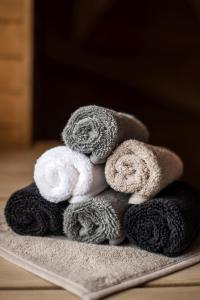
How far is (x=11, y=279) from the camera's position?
1073 mm

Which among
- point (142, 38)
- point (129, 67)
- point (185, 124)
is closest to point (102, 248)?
point (185, 124)

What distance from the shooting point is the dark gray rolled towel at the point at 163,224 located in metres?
1.12

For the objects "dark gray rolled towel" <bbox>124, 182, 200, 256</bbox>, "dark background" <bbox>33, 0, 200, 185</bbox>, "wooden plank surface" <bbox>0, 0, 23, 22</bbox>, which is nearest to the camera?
"dark gray rolled towel" <bbox>124, 182, 200, 256</bbox>

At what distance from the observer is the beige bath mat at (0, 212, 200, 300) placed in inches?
40.6

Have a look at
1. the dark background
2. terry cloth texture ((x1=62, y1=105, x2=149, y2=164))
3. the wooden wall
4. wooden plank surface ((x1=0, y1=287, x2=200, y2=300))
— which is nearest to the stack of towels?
terry cloth texture ((x1=62, y1=105, x2=149, y2=164))

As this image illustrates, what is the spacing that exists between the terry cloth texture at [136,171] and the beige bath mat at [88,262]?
0.11m

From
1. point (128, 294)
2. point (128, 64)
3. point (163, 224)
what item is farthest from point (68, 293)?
point (128, 64)

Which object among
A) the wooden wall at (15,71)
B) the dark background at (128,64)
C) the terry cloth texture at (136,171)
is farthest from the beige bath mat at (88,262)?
the dark background at (128,64)

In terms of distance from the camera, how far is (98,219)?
3.83ft

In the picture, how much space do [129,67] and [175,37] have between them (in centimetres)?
54

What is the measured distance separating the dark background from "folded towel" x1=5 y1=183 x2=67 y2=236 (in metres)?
1.28

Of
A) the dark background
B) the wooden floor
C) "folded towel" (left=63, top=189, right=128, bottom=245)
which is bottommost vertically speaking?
the dark background

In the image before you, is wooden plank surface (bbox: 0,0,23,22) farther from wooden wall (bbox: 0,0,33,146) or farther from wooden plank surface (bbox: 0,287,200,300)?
wooden plank surface (bbox: 0,287,200,300)

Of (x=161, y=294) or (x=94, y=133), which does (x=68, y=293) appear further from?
(x=94, y=133)
